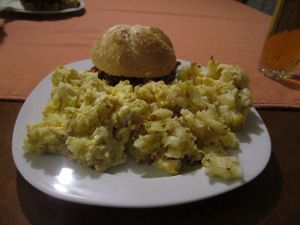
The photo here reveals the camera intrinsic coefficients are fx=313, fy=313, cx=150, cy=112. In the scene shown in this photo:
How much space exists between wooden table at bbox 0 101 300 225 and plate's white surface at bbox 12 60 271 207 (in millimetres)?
59

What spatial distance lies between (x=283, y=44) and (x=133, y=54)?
64 centimetres

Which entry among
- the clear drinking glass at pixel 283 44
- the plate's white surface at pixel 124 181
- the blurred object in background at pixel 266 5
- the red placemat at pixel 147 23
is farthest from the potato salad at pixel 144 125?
the blurred object in background at pixel 266 5

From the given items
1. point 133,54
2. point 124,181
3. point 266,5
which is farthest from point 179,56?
point 266,5

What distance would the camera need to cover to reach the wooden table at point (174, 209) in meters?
0.64

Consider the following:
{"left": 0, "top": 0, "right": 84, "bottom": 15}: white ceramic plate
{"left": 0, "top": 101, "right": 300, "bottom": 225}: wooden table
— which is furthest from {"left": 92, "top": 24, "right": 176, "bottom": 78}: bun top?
{"left": 0, "top": 0, "right": 84, "bottom": 15}: white ceramic plate

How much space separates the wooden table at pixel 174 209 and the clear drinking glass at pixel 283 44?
640 mm

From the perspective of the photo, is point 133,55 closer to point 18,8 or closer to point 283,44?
point 283,44

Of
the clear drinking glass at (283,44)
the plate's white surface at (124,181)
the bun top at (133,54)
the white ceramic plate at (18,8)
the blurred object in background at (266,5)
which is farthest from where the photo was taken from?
the blurred object in background at (266,5)

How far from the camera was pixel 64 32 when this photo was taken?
1600mm

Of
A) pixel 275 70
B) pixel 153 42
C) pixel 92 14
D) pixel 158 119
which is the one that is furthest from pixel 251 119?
pixel 92 14

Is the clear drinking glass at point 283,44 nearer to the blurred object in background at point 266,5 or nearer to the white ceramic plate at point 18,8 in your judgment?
the white ceramic plate at point 18,8

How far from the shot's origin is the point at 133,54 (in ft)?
3.22

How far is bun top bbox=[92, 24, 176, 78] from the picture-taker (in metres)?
0.98

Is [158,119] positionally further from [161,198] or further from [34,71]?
[34,71]
